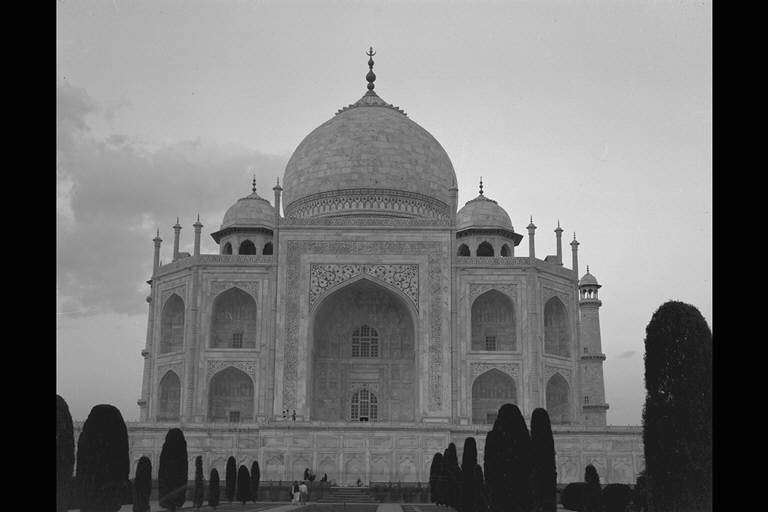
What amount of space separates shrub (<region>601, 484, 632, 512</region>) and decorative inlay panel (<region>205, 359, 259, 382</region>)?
13.8m

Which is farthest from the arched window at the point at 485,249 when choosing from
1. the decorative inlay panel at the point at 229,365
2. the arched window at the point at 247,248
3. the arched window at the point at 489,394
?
the decorative inlay panel at the point at 229,365

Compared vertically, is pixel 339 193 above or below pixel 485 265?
above

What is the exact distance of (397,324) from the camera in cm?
3080

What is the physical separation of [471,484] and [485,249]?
18284mm

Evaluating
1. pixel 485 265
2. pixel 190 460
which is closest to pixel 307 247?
pixel 485 265

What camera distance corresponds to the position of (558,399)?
29.9 metres

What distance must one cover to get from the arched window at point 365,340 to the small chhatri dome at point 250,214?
16.9ft

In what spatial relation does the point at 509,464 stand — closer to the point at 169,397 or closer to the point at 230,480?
the point at 230,480

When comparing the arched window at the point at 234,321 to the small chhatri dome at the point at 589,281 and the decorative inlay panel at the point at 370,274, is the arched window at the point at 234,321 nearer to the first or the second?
the decorative inlay panel at the point at 370,274

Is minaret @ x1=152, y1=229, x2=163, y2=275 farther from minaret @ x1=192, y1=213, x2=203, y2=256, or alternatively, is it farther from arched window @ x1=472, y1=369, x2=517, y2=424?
arched window @ x1=472, y1=369, x2=517, y2=424

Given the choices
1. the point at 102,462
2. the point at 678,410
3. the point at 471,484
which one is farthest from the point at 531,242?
the point at 678,410
